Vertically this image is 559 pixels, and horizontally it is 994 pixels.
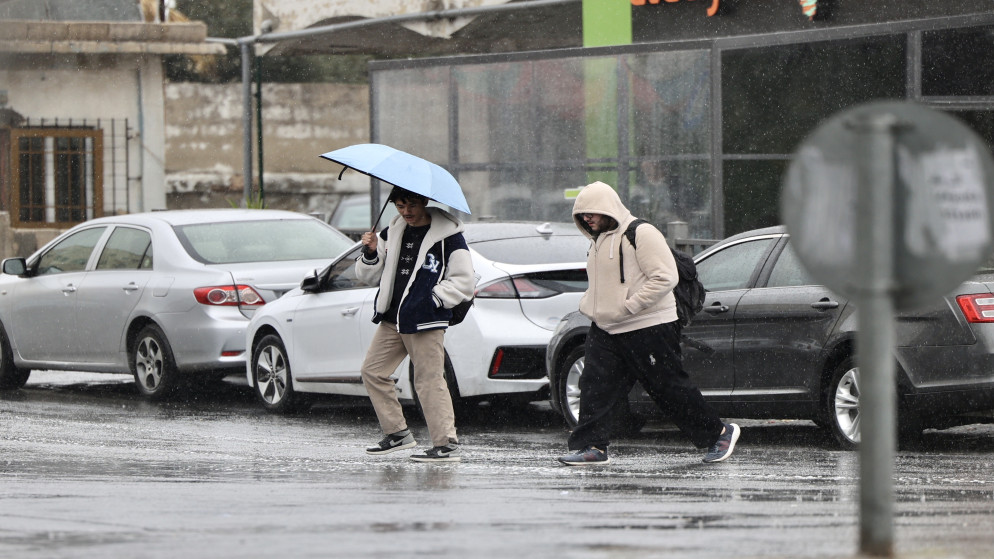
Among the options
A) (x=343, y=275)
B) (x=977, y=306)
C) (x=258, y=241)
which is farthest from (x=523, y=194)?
(x=977, y=306)

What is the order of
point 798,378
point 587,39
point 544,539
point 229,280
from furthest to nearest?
point 587,39
point 229,280
point 798,378
point 544,539

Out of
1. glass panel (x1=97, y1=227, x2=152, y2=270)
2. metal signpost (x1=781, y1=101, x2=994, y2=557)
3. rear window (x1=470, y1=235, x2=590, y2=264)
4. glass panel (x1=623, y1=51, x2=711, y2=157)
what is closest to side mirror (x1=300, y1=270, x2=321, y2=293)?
rear window (x1=470, y1=235, x2=590, y2=264)

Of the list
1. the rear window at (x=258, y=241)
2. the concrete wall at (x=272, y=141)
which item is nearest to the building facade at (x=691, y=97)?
the rear window at (x=258, y=241)

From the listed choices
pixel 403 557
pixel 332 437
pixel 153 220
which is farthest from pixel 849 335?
pixel 153 220

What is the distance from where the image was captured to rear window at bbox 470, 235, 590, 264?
11336mm

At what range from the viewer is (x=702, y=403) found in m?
9.20

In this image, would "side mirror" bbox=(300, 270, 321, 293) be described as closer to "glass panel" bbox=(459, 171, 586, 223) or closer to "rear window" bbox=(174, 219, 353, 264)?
"rear window" bbox=(174, 219, 353, 264)

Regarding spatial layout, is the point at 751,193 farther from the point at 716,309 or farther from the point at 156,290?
the point at 716,309

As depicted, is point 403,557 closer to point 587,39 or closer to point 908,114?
point 908,114

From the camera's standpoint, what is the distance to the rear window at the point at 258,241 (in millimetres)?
13734

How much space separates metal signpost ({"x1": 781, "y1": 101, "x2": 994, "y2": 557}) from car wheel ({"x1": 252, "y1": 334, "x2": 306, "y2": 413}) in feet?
26.5

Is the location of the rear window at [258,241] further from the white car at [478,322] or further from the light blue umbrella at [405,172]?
the light blue umbrella at [405,172]

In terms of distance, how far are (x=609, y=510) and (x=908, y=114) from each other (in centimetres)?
A: 275

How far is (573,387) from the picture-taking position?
10727 millimetres
